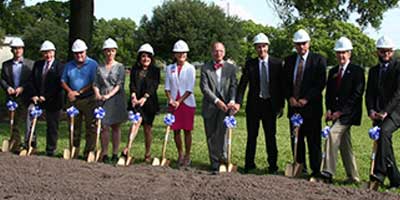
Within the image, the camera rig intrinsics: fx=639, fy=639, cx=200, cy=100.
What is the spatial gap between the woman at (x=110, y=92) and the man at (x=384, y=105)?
13.2 feet

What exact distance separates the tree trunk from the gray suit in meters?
7.19

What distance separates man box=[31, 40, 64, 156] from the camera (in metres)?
10.9

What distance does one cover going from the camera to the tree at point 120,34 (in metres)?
65.1

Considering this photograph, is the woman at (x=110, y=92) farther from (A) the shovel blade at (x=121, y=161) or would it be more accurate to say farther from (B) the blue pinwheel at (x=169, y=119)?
(B) the blue pinwheel at (x=169, y=119)

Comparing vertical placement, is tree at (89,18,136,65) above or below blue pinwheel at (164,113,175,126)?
above

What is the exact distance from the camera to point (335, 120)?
891cm

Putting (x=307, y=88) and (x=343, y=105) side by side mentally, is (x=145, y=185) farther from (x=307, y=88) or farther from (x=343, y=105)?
(x=343, y=105)

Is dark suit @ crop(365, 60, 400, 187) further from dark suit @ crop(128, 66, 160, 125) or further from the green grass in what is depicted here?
dark suit @ crop(128, 66, 160, 125)

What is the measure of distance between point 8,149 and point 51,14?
6916 centimetres

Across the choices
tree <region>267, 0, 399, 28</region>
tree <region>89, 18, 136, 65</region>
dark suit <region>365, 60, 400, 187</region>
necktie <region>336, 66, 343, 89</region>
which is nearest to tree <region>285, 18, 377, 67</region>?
tree <region>89, 18, 136, 65</region>

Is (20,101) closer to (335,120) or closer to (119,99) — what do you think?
(119,99)

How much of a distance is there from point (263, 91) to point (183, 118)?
4.51 feet

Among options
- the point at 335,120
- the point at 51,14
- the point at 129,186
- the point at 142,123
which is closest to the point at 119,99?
the point at 142,123

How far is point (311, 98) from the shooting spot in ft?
30.2
